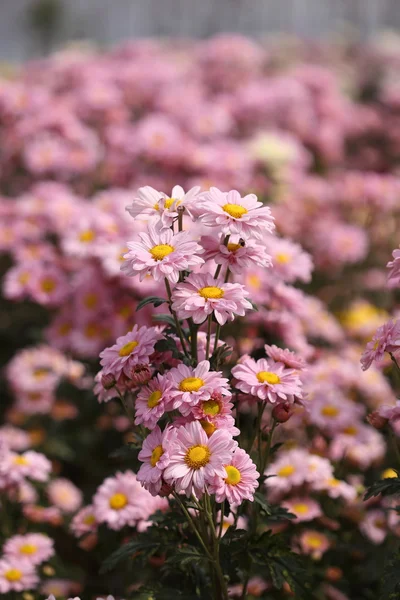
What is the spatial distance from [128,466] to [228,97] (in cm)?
368

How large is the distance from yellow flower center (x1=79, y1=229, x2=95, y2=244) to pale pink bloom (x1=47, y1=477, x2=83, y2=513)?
1049mm

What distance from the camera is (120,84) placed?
6.05 metres

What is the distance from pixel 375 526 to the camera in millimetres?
2512

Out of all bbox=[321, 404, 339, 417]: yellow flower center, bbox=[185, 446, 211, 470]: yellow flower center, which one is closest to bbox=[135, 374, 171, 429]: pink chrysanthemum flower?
bbox=[185, 446, 211, 470]: yellow flower center

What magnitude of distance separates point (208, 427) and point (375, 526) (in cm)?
121

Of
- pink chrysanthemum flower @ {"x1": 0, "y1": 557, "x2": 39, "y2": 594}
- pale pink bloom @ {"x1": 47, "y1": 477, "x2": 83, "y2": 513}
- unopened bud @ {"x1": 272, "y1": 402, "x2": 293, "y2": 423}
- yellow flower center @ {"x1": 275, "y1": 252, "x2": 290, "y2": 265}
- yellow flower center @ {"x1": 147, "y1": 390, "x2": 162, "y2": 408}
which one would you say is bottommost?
pink chrysanthemum flower @ {"x1": 0, "y1": 557, "x2": 39, "y2": 594}

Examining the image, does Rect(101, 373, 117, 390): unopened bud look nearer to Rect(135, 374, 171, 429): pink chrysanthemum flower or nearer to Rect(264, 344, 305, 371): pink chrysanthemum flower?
Rect(135, 374, 171, 429): pink chrysanthemum flower

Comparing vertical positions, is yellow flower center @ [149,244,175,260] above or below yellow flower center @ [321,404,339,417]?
above

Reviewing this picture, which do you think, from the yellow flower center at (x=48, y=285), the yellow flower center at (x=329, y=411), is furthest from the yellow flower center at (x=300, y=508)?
the yellow flower center at (x=48, y=285)

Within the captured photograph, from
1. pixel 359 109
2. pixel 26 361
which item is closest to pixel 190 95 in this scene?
pixel 359 109

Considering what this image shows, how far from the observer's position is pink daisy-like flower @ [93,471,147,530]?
7.15 ft

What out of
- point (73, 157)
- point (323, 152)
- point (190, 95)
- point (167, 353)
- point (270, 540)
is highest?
point (190, 95)

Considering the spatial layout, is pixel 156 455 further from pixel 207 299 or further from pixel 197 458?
pixel 207 299

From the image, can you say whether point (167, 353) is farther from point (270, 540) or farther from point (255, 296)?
point (255, 296)
